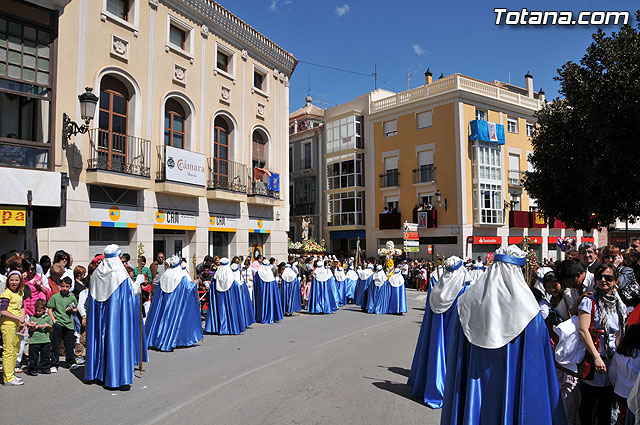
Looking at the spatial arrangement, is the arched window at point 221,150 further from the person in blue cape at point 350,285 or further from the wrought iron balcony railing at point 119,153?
the person in blue cape at point 350,285

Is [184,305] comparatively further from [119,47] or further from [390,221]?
[390,221]

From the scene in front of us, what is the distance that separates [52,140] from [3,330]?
822 cm

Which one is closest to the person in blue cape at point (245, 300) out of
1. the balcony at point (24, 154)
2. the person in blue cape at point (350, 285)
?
the balcony at point (24, 154)

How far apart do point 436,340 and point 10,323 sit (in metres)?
5.73

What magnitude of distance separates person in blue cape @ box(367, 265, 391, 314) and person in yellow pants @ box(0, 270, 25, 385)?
1043cm

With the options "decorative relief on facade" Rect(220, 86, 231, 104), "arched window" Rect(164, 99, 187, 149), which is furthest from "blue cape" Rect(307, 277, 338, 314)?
"decorative relief on facade" Rect(220, 86, 231, 104)

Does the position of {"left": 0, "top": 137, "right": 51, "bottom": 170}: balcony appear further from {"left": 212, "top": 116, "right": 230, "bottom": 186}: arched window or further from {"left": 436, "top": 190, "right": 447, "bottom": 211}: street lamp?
{"left": 436, "top": 190, "right": 447, "bottom": 211}: street lamp

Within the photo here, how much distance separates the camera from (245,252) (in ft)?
70.7

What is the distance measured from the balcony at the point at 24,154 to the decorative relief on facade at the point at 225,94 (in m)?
8.46

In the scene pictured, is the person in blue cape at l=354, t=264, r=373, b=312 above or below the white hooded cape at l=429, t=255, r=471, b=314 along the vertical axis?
below

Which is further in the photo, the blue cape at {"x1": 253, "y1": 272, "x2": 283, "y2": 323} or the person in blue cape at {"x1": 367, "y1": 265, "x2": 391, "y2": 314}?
the person in blue cape at {"x1": 367, "y1": 265, "x2": 391, "y2": 314}

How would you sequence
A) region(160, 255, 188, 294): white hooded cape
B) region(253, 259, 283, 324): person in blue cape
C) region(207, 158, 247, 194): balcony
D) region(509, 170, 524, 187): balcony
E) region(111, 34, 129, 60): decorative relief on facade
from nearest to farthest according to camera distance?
1. region(160, 255, 188, 294): white hooded cape
2. region(253, 259, 283, 324): person in blue cape
3. region(111, 34, 129, 60): decorative relief on facade
4. region(207, 158, 247, 194): balcony
5. region(509, 170, 524, 187): balcony

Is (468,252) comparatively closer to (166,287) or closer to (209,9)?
(209,9)

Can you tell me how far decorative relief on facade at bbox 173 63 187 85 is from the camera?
18312 millimetres
